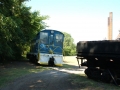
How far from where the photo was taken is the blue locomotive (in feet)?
71.5

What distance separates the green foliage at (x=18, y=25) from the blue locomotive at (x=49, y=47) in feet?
8.23

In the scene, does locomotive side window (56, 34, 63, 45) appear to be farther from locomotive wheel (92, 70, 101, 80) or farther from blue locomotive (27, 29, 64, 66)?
locomotive wheel (92, 70, 101, 80)

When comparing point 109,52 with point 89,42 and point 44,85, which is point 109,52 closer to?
point 89,42

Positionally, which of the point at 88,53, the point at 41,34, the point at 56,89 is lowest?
the point at 56,89

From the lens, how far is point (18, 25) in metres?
20.6

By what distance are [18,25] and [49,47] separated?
4.18 metres

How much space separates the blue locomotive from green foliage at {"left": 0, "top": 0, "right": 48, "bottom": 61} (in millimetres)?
2510

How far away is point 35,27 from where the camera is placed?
28.7 m

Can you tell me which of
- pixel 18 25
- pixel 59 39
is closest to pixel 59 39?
pixel 59 39

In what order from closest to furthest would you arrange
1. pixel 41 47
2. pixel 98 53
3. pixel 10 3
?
pixel 98 53 → pixel 10 3 → pixel 41 47

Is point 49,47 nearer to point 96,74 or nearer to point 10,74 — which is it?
point 10,74

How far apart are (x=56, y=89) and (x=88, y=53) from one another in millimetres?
3145

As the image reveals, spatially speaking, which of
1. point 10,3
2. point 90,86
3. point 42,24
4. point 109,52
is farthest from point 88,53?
point 42,24

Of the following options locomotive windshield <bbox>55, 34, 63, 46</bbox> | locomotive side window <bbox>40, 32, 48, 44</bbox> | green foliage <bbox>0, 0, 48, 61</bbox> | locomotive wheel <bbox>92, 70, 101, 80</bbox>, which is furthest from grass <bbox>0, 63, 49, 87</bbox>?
locomotive windshield <bbox>55, 34, 63, 46</bbox>
